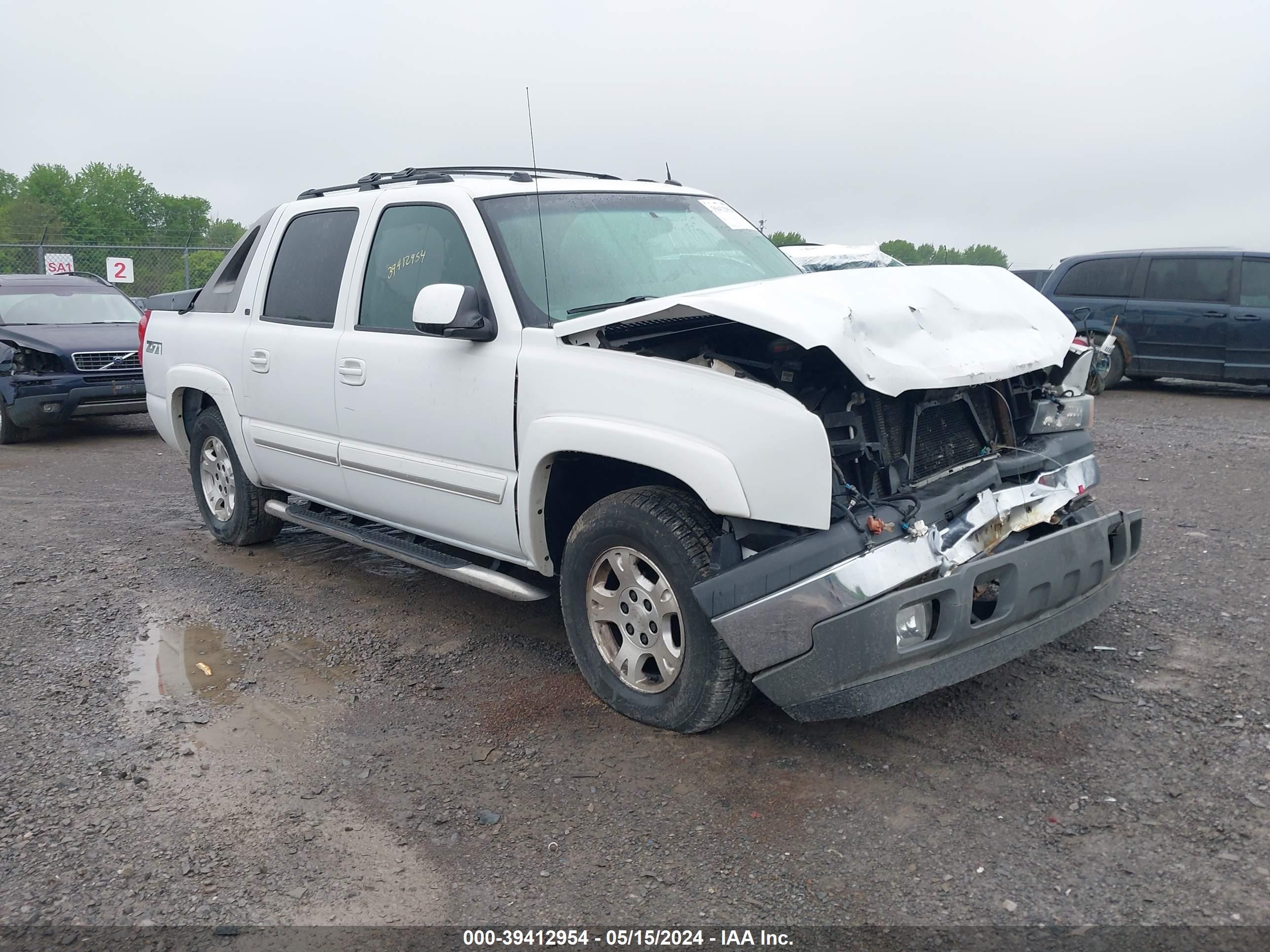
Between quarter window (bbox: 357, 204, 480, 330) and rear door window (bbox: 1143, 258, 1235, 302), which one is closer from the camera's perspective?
quarter window (bbox: 357, 204, 480, 330)

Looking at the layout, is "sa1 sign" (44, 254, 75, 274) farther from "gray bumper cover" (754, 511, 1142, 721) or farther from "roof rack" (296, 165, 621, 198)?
"gray bumper cover" (754, 511, 1142, 721)

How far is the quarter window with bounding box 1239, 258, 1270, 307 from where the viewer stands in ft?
38.6

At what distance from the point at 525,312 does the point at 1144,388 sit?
11.3m

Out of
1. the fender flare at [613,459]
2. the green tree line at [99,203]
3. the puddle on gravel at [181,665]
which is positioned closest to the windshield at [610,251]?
the fender flare at [613,459]

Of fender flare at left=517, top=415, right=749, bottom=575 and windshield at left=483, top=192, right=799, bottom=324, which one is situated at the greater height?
windshield at left=483, top=192, right=799, bottom=324

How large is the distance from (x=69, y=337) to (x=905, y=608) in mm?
10117

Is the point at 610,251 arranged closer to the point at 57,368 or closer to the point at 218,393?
the point at 218,393

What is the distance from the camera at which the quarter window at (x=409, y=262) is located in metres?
4.43

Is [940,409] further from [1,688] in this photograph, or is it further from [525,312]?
[1,688]

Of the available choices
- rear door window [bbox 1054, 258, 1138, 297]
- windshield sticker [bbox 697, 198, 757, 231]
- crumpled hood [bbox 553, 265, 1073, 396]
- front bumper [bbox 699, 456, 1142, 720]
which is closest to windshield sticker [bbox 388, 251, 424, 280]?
crumpled hood [bbox 553, 265, 1073, 396]

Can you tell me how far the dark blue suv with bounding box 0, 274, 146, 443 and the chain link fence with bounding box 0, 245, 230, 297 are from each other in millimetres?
11714

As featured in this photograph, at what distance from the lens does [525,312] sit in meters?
4.09

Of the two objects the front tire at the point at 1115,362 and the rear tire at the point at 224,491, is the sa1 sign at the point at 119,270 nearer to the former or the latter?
the rear tire at the point at 224,491

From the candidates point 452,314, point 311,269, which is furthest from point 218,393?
point 452,314
